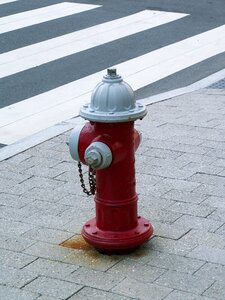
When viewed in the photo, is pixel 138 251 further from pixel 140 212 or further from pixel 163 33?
pixel 163 33

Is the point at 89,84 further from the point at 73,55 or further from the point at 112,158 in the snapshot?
the point at 112,158

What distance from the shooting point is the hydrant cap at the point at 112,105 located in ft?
16.1

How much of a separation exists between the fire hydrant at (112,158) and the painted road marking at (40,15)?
25.6ft

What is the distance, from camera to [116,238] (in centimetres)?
512

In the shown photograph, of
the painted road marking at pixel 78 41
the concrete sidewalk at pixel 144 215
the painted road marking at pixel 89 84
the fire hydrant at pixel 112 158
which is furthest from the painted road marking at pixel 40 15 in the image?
the fire hydrant at pixel 112 158

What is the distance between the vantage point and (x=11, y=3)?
47.8 feet

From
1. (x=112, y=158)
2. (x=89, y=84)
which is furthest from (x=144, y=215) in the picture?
(x=89, y=84)

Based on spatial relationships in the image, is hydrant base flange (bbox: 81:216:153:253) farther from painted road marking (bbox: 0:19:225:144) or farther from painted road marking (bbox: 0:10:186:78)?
painted road marking (bbox: 0:10:186:78)

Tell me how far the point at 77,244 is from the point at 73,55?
621cm

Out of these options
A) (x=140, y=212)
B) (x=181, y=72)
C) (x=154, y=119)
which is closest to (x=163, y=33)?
(x=181, y=72)

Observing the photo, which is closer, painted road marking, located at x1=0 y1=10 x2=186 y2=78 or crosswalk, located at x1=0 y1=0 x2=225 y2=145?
crosswalk, located at x1=0 y1=0 x2=225 y2=145

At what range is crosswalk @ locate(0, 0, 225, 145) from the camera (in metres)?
8.71

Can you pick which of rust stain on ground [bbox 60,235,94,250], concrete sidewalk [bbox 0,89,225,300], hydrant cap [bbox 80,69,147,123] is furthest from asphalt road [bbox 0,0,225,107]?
hydrant cap [bbox 80,69,147,123]

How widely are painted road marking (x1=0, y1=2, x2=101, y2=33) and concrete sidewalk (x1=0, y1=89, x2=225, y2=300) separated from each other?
18.2 ft
